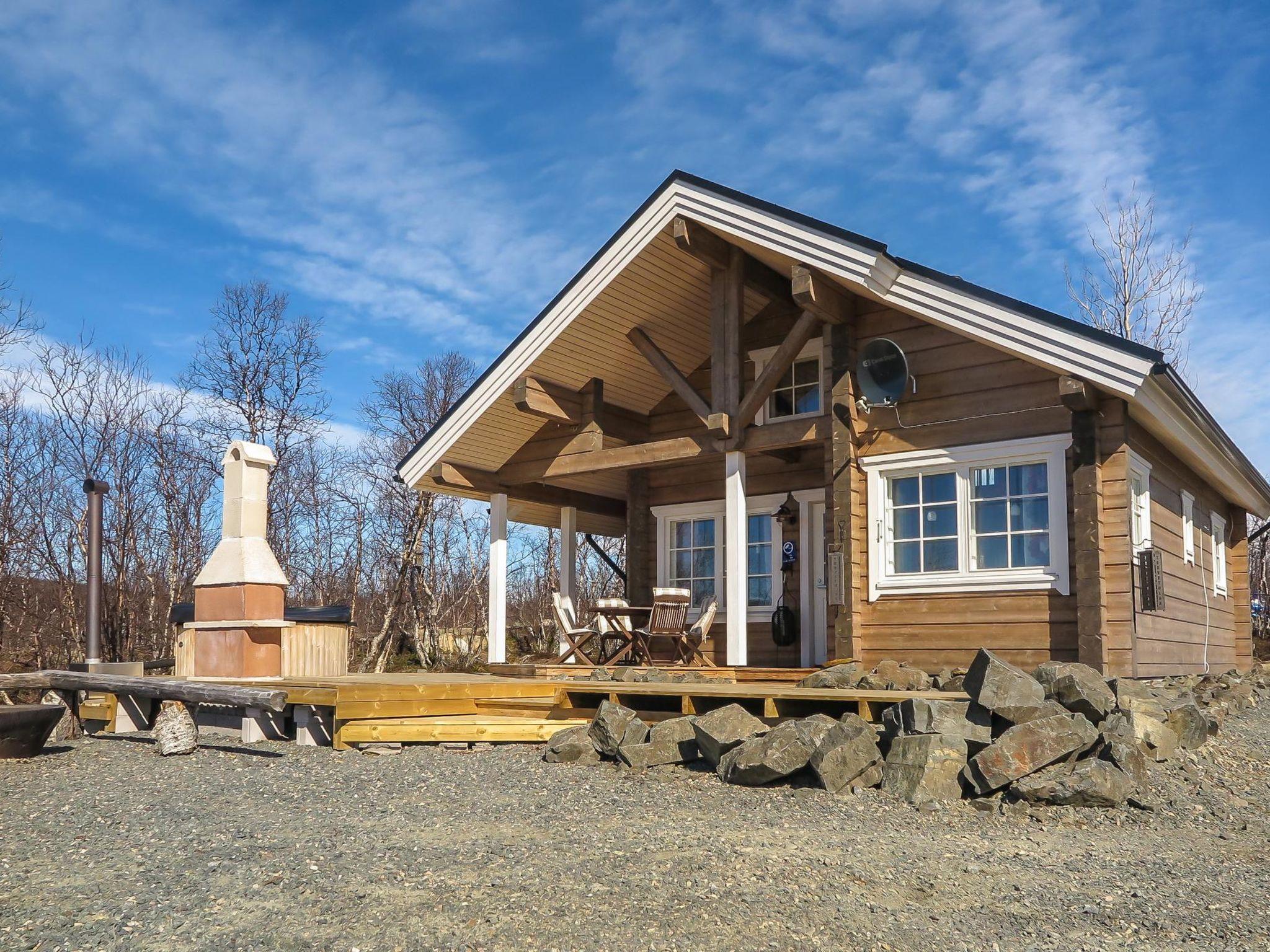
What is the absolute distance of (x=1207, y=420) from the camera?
9547 mm

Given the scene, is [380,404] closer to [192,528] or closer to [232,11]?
[192,528]

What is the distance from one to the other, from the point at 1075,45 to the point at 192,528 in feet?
54.9

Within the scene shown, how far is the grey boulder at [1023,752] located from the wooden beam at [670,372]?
4673mm

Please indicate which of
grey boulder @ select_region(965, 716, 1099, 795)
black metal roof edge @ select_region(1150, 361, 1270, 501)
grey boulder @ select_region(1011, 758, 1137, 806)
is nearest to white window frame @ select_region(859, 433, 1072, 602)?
black metal roof edge @ select_region(1150, 361, 1270, 501)

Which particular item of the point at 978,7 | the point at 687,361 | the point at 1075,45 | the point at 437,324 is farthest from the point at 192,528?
the point at 1075,45

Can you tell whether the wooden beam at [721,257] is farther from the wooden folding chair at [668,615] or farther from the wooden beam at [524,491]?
the wooden beam at [524,491]

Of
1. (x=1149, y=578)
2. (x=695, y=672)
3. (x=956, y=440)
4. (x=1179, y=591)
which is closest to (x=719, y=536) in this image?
(x=695, y=672)

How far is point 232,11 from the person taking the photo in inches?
486

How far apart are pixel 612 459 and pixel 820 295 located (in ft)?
9.37

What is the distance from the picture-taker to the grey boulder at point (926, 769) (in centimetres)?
550

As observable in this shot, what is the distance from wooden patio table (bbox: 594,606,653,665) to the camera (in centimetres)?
1028

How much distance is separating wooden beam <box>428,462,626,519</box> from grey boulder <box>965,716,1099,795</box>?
24.0 ft

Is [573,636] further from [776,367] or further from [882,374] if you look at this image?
[882,374]

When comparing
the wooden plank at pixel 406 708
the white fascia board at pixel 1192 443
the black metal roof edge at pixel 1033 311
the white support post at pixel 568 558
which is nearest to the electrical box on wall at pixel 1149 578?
the white fascia board at pixel 1192 443
